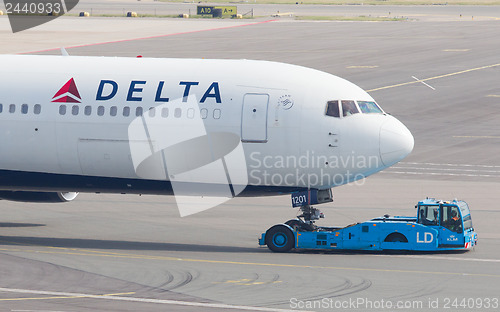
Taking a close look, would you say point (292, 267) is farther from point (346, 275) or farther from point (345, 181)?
point (345, 181)

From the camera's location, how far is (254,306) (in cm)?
2653

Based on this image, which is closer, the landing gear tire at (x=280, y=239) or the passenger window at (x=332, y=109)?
the passenger window at (x=332, y=109)

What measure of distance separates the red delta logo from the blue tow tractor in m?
8.50

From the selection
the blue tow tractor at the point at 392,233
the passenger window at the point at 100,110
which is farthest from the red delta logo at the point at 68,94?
Result: the blue tow tractor at the point at 392,233

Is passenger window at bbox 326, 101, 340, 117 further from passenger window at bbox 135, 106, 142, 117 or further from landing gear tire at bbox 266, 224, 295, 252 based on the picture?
passenger window at bbox 135, 106, 142, 117

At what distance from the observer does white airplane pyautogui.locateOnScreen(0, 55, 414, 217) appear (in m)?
34.2

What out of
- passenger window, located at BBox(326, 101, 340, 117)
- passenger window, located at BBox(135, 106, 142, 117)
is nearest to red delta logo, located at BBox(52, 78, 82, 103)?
passenger window, located at BBox(135, 106, 142, 117)

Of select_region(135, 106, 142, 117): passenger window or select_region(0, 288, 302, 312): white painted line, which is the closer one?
select_region(0, 288, 302, 312): white painted line

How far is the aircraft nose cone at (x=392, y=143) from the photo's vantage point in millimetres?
33812

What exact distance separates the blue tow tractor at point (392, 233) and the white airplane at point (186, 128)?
165 cm

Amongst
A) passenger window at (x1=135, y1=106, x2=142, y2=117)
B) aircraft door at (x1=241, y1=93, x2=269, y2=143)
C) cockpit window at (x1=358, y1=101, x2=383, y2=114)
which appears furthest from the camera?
passenger window at (x1=135, y1=106, x2=142, y2=117)

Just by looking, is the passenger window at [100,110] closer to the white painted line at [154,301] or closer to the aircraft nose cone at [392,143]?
the white painted line at [154,301]

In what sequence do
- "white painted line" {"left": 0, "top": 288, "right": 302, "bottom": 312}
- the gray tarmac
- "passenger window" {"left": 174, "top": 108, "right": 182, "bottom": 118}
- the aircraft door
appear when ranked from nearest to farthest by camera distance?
"white painted line" {"left": 0, "top": 288, "right": 302, "bottom": 312} → the gray tarmac → the aircraft door → "passenger window" {"left": 174, "top": 108, "right": 182, "bottom": 118}

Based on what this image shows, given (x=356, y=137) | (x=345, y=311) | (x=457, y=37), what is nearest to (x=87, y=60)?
(x=356, y=137)
